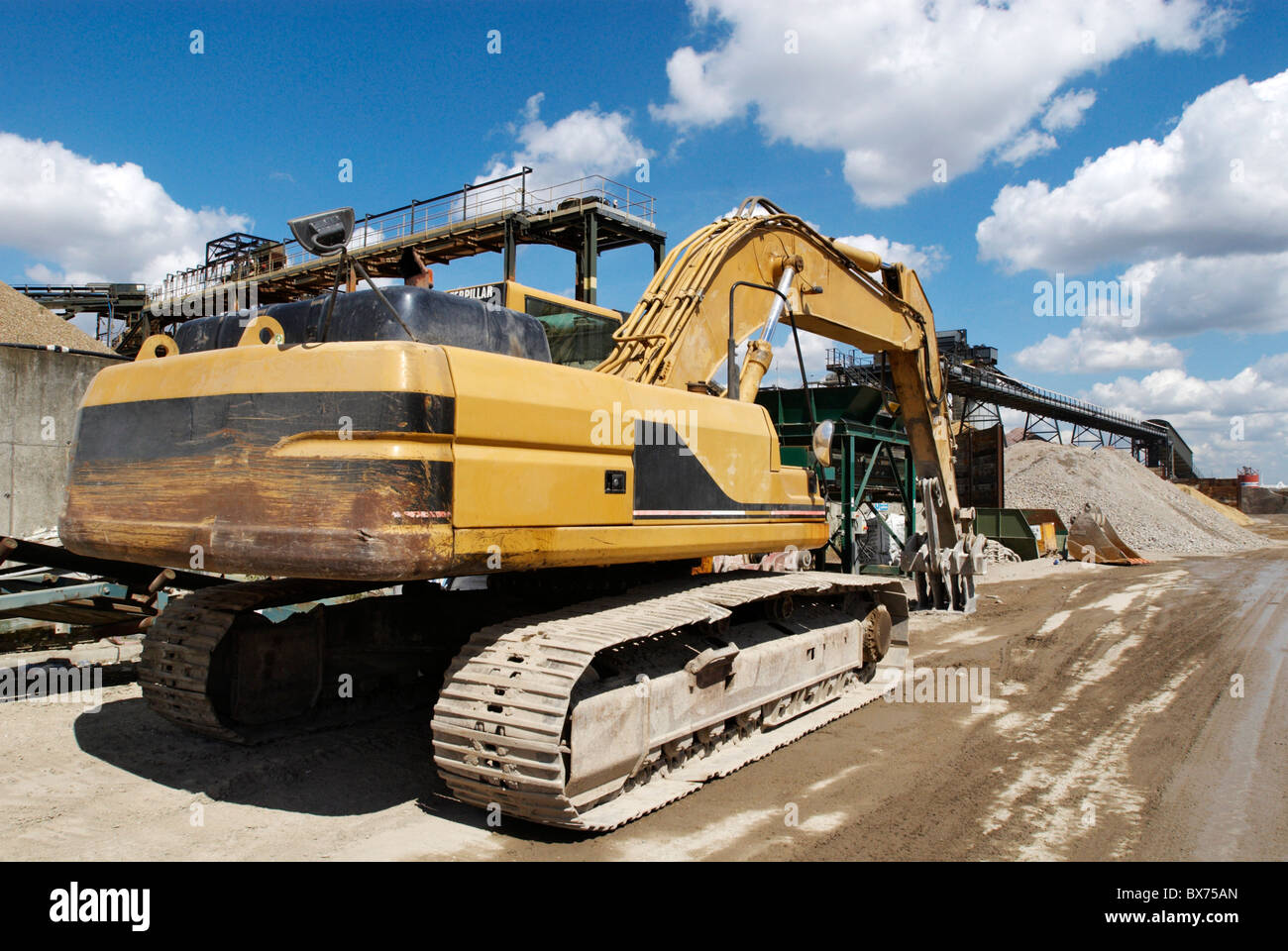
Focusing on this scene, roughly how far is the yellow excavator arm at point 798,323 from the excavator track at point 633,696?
1554mm

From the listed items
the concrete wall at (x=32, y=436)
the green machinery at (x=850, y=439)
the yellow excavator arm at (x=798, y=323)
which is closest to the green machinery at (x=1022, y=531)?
the green machinery at (x=850, y=439)

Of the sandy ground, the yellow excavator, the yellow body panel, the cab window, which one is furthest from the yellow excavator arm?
the sandy ground

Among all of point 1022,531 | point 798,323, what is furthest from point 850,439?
point 1022,531

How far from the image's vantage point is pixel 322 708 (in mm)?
5656

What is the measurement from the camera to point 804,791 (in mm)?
4754

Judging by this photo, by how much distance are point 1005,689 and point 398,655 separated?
4941 millimetres

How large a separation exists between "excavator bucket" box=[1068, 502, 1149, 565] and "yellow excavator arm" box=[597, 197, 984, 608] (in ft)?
44.6

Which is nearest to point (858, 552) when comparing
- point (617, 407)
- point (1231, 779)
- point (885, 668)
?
point (885, 668)

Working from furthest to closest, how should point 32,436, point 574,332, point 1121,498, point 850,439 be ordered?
1. point 1121,498
2. point 850,439
3. point 32,436
4. point 574,332

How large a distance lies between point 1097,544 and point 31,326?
24.6m

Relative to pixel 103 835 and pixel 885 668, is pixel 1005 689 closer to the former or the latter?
pixel 885 668

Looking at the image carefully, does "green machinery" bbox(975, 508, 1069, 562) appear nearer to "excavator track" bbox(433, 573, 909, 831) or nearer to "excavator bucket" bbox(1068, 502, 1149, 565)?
"excavator bucket" bbox(1068, 502, 1149, 565)

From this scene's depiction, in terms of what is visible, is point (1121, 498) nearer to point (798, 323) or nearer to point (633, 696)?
point (798, 323)

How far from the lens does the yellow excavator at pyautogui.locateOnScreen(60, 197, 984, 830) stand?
3656mm
